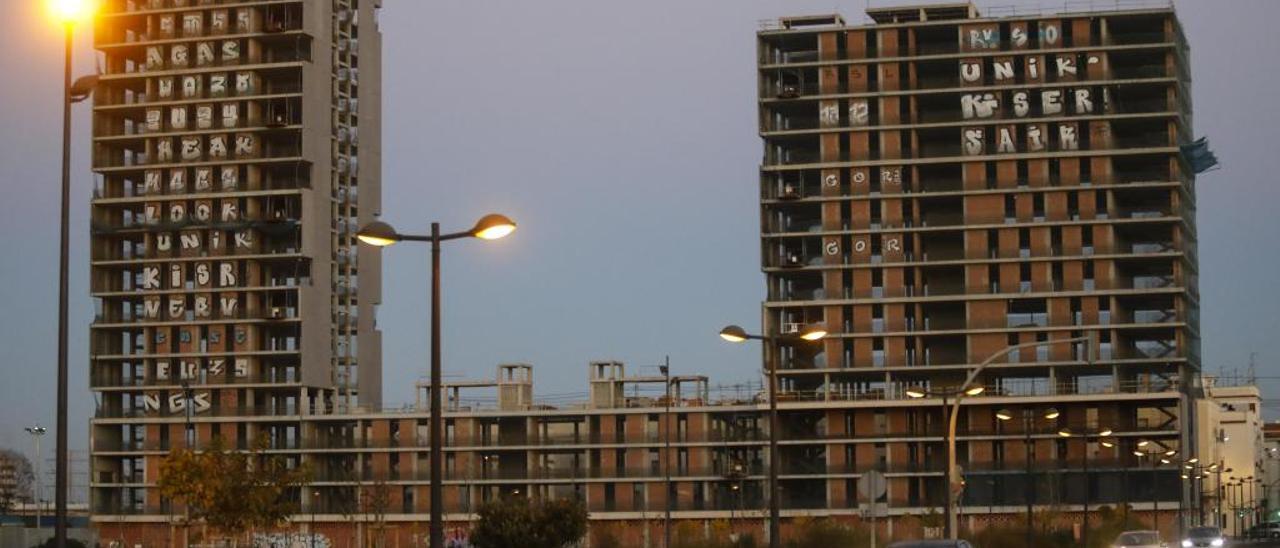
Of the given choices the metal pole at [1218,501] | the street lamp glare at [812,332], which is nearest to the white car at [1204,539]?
the street lamp glare at [812,332]

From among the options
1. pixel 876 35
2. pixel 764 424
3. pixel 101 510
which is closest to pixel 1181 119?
pixel 876 35

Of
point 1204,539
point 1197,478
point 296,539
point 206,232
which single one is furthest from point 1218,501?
point 206,232

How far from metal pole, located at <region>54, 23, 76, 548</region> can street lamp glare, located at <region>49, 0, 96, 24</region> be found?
16 centimetres

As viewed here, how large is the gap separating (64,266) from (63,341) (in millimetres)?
1080

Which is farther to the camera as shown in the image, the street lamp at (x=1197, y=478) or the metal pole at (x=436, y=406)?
the street lamp at (x=1197, y=478)

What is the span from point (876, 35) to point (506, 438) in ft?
136

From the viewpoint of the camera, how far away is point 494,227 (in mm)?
30562

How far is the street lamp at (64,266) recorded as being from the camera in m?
26.5

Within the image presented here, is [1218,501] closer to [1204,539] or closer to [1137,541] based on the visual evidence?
[1204,539]

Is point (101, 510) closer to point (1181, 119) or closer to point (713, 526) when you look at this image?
point (713, 526)

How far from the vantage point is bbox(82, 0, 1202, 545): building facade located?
14188 centimetres

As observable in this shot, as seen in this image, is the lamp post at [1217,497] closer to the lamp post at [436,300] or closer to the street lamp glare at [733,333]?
the street lamp glare at [733,333]

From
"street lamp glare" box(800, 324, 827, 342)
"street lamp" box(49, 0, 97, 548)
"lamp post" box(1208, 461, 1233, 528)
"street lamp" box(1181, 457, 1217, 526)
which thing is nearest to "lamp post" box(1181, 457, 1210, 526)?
"street lamp" box(1181, 457, 1217, 526)

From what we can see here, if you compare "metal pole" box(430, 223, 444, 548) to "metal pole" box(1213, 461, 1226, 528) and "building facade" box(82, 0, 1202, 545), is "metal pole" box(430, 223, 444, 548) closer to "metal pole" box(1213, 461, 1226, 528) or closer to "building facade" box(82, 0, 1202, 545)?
"building facade" box(82, 0, 1202, 545)
